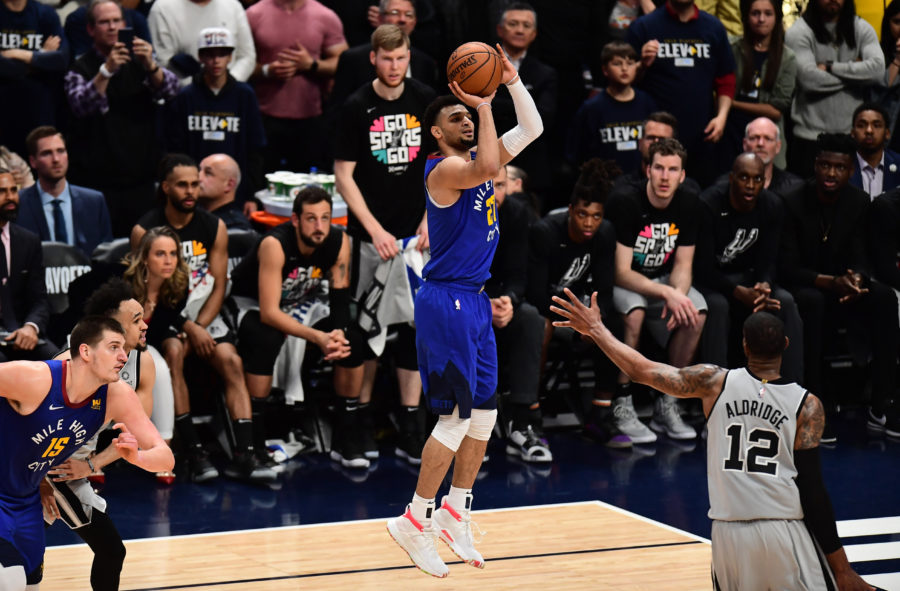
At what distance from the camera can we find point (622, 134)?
30.6ft

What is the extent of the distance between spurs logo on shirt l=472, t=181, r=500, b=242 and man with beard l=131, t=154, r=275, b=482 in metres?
2.62

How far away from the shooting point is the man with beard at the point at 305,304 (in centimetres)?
778

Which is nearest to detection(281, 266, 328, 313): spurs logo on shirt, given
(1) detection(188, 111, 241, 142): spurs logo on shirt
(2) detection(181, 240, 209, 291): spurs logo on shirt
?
(2) detection(181, 240, 209, 291): spurs logo on shirt

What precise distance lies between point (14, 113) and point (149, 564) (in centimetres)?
395

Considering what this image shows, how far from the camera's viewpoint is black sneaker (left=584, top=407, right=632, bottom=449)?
8.47 meters

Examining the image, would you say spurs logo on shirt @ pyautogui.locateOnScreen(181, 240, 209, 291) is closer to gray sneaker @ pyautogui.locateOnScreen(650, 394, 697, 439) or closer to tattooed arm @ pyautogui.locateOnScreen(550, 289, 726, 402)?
gray sneaker @ pyautogui.locateOnScreen(650, 394, 697, 439)

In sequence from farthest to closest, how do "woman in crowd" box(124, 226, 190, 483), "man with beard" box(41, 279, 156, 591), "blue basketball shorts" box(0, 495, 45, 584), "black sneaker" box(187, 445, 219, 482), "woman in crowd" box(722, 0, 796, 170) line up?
"woman in crowd" box(722, 0, 796, 170)
"black sneaker" box(187, 445, 219, 482)
"woman in crowd" box(124, 226, 190, 483)
"man with beard" box(41, 279, 156, 591)
"blue basketball shorts" box(0, 495, 45, 584)

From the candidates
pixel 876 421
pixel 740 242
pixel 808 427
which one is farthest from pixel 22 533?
pixel 876 421

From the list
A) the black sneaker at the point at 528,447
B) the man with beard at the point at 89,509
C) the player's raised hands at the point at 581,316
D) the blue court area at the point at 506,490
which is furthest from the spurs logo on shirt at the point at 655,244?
the man with beard at the point at 89,509

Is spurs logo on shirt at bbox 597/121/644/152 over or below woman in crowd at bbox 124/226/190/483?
over

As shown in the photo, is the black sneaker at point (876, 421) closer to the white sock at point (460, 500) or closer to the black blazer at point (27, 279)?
the white sock at point (460, 500)

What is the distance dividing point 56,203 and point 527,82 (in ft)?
11.5

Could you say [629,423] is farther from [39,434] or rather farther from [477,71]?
[39,434]

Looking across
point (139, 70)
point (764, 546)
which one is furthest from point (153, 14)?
point (764, 546)
